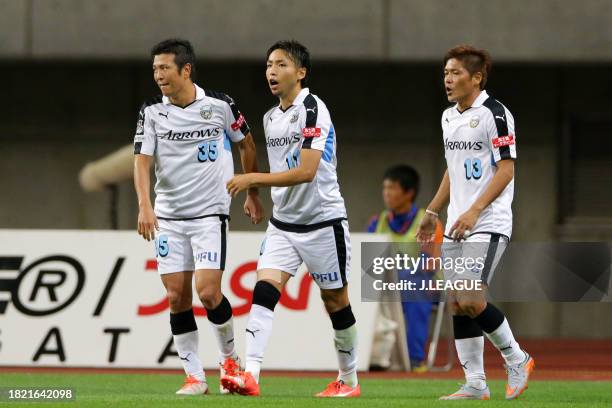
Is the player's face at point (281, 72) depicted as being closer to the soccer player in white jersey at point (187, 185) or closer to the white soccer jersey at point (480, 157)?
the soccer player in white jersey at point (187, 185)

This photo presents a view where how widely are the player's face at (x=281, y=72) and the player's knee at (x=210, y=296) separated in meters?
1.36

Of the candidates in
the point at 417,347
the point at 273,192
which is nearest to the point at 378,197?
the point at 417,347

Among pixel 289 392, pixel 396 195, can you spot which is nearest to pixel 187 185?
pixel 289 392

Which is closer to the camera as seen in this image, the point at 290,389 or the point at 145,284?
the point at 290,389

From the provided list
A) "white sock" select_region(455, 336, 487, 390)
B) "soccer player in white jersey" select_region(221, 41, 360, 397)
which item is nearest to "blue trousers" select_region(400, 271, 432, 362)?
"soccer player in white jersey" select_region(221, 41, 360, 397)

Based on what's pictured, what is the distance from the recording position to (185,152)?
919cm

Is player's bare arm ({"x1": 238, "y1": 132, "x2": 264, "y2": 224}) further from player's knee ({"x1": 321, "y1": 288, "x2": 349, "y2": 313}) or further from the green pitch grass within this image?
the green pitch grass

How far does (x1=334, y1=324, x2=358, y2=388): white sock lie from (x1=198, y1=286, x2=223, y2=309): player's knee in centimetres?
83

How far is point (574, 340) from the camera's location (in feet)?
60.5

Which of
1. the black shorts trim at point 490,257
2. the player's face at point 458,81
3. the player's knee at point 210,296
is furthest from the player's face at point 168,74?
the black shorts trim at point 490,257

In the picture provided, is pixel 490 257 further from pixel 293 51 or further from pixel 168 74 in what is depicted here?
pixel 168 74

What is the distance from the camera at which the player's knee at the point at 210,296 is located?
29.8ft

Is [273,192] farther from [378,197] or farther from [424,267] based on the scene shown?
[378,197]

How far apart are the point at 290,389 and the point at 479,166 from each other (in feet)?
8.99
